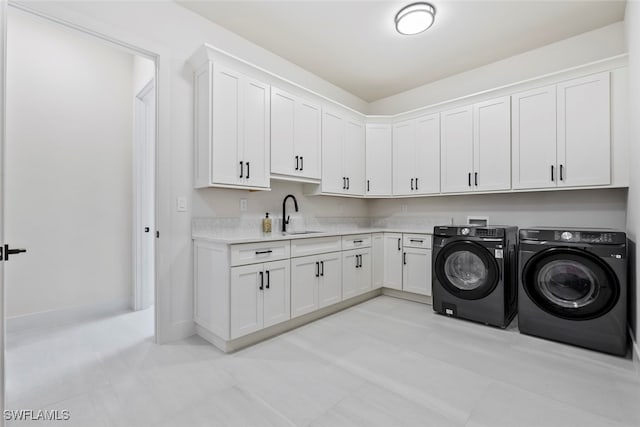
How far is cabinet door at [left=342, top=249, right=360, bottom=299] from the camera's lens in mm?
3275

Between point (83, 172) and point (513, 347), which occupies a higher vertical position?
point (83, 172)

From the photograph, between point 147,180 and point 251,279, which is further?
point 147,180

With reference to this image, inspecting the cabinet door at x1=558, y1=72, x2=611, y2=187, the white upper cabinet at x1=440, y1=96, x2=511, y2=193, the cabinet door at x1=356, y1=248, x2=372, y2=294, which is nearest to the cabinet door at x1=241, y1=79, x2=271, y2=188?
the cabinet door at x1=356, y1=248, x2=372, y2=294

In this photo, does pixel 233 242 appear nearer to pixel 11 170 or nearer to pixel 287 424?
pixel 287 424

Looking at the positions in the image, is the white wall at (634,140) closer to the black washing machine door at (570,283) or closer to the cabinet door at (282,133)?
the black washing machine door at (570,283)

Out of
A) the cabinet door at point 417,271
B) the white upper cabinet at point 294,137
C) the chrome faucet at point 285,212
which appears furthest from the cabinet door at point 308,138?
the cabinet door at point 417,271

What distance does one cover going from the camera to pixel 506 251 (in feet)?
9.21

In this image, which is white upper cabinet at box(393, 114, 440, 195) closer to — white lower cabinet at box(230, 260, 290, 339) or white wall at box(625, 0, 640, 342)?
white wall at box(625, 0, 640, 342)

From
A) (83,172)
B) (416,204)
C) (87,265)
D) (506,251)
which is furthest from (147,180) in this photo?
(506,251)

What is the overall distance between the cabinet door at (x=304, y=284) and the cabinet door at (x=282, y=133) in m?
0.93

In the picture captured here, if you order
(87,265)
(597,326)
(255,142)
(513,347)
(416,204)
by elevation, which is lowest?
(513,347)

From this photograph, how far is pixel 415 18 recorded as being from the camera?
103 inches

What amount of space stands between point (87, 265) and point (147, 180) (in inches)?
41.6

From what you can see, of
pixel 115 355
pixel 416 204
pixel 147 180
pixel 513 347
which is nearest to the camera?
pixel 115 355
